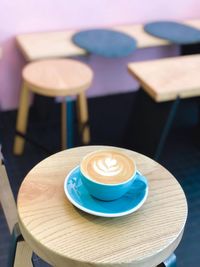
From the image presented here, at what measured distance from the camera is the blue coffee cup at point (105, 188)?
708 mm

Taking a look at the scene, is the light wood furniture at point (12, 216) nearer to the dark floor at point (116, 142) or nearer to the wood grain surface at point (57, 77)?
the dark floor at point (116, 142)

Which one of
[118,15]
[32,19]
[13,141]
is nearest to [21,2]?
[32,19]

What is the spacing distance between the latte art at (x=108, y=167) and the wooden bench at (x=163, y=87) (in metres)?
0.64

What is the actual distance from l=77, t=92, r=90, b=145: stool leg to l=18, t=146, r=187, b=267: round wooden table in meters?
0.96

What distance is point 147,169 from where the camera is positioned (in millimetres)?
861

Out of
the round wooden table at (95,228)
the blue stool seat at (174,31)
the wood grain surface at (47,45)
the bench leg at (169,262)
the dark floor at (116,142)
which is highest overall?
the round wooden table at (95,228)

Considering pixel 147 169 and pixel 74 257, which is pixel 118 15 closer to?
pixel 147 169

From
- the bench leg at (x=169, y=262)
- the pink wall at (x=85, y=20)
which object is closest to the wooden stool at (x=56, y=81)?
the pink wall at (x=85, y=20)

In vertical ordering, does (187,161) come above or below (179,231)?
below

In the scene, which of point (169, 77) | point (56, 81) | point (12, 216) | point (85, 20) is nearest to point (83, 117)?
point (56, 81)

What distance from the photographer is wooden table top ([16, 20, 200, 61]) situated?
5.82ft

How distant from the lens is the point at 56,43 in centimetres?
188

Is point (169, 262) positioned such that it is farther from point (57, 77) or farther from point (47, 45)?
point (47, 45)

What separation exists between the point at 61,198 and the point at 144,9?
1736mm
